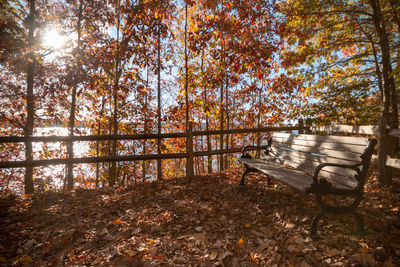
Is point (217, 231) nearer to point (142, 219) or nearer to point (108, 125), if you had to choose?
point (142, 219)

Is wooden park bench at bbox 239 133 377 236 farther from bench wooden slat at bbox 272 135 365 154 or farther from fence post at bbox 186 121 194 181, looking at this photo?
fence post at bbox 186 121 194 181

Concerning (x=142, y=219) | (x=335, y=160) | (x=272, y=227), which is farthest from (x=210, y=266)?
(x=335, y=160)

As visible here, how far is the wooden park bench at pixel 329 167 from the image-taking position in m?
2.22

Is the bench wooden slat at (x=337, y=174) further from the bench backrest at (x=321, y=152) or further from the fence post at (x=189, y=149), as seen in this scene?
the fence post at (x=189, y=149)

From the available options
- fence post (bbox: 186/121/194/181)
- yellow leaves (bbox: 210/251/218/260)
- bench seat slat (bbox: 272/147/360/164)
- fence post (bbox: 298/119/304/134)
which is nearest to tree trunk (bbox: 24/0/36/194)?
fence post (bbox: 186/121/194/181)

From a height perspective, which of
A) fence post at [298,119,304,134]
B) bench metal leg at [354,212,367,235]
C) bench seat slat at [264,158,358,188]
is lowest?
bench metal leg at [354,212,367,235]

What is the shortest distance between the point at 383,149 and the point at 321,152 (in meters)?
1.54

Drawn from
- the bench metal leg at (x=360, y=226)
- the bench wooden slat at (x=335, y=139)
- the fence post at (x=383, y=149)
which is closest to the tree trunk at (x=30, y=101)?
the bench wooden slat at (x=335, y=139)

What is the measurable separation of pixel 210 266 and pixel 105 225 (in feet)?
6.24

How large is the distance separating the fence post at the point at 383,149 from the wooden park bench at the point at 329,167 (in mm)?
1040

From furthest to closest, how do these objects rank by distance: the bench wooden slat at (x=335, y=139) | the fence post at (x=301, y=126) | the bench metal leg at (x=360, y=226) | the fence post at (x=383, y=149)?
the fence post at (x=301, y=126)
the fence post at (x=383, y=149)
the bench wooden slat at (x=335, y=139)
the bench metal leg at (x=360, y=226)

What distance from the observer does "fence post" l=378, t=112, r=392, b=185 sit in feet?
11.4

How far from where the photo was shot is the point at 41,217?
3170mm

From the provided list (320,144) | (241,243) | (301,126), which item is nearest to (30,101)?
(241,243)
